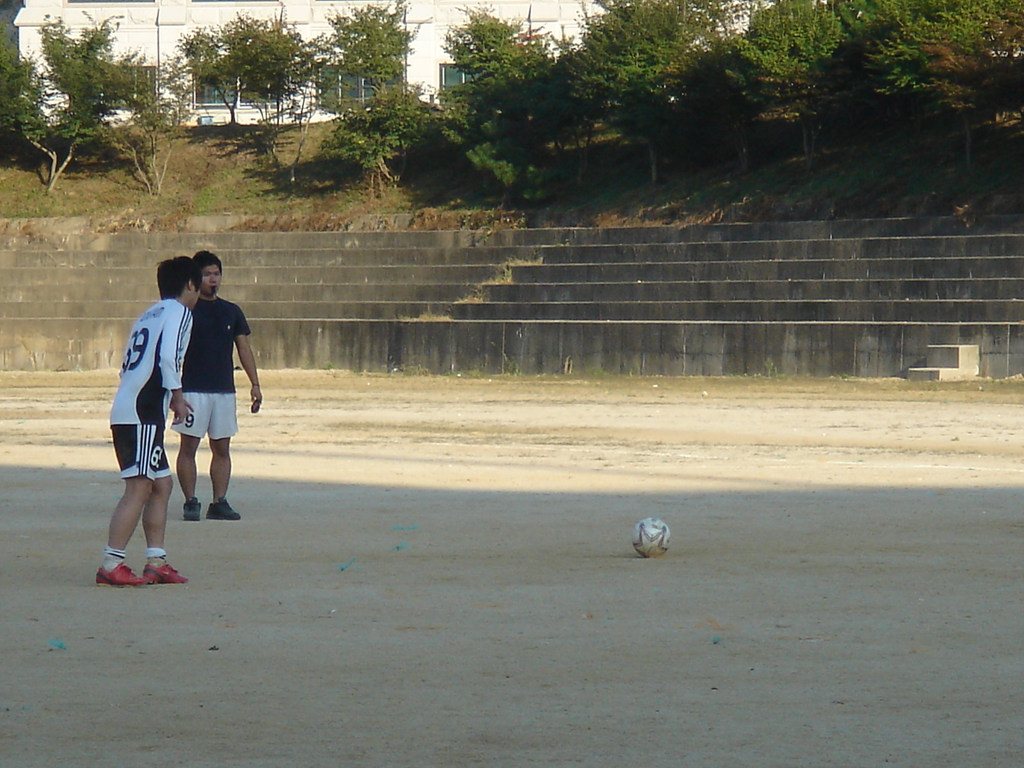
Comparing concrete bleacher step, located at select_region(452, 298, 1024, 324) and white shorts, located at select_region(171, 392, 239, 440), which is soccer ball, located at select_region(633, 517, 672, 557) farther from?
concrete bleacher step, located at select_region(452, 298, 1024, 324)

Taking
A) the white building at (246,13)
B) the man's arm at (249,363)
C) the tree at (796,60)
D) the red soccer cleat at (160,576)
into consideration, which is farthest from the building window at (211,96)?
the red soccer cleat at (160,576)

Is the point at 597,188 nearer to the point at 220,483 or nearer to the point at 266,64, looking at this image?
the point at 266,64

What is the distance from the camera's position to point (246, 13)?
169 feet

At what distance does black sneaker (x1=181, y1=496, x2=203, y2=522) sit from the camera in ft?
32.5

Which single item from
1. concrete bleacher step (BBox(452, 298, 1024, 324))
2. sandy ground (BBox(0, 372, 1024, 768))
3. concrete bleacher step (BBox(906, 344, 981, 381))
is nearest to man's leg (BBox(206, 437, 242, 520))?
sandy ground (BBox(0, 372, 1024, 768))

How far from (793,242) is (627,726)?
961 inches

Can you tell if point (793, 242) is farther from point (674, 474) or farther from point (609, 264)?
point (674, 474)

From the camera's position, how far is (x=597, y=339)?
27.1m

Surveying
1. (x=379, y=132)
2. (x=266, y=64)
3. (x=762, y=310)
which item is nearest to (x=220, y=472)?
(x=762, y=310)

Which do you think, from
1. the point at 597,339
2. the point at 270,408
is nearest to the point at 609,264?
the point at 597,339

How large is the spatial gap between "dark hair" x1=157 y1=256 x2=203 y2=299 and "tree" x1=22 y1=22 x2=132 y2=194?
39139 mm

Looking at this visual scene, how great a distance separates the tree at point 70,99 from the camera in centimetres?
4444

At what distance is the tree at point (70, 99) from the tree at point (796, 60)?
20.9 metres

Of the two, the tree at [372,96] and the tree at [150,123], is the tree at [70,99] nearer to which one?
the tree at [150,123]
